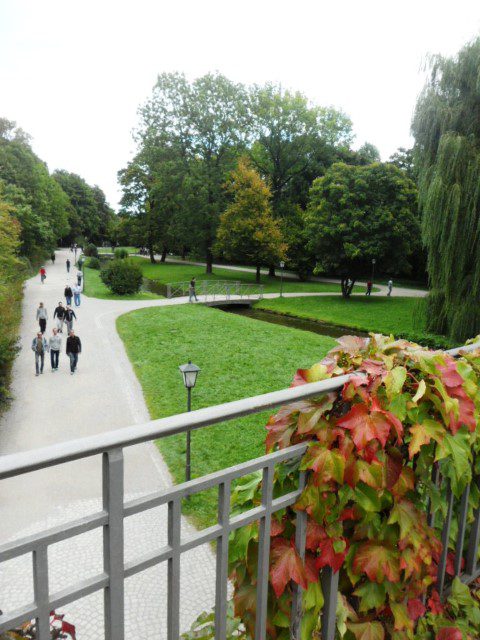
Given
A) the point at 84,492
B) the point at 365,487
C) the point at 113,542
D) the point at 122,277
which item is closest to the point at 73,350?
the point at 84,492

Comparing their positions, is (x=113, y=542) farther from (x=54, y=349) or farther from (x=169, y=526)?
(x=54, y=349)

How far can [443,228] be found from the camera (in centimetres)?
1587

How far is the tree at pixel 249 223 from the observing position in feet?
118

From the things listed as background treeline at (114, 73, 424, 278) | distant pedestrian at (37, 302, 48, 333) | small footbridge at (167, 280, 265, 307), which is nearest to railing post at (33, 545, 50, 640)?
distant pedestrian at (37, 302, 48, 333)

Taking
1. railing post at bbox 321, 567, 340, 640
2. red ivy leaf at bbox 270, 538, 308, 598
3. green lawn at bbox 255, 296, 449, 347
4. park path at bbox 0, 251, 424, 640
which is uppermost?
red ivy leaf at bbox 270, 538, 308, 598

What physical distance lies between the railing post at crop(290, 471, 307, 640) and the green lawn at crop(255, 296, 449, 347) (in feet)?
62.9

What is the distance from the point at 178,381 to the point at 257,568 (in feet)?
40.5

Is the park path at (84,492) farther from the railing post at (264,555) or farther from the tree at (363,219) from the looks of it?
the tree at (363,219)

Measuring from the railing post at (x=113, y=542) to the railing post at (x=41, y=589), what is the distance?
0.59 feet

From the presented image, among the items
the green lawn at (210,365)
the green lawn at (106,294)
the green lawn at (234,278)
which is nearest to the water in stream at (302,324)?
the green lawn at (210,365)

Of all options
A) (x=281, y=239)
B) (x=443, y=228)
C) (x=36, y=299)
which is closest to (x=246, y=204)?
(x=281, y=239)

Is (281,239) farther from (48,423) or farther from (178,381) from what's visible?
(48,423)

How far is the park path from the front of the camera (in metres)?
5.33

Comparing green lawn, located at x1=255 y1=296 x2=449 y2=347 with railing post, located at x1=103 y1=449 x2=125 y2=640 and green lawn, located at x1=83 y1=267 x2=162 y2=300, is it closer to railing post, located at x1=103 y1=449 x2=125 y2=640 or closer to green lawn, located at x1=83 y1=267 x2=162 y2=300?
green lawn, located at x1=83 y1=267 x2=162 y2=300
